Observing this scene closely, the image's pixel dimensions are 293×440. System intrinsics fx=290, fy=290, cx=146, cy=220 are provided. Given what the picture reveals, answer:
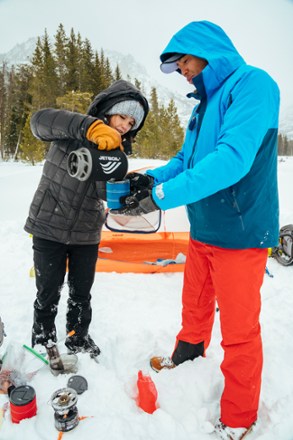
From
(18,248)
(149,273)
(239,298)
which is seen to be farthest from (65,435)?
(18,248)

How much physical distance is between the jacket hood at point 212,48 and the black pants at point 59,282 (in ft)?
4.57

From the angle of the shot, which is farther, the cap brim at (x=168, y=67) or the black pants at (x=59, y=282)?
the black pants at (x=59, y=282)

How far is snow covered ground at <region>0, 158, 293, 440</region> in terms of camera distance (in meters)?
1.59

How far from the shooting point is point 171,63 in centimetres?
171

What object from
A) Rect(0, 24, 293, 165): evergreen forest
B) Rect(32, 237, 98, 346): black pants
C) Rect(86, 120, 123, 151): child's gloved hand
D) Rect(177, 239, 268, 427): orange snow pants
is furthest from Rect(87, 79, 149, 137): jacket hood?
Rect(0, 24, 293, 165): evergreen forest

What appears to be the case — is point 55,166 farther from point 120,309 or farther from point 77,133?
point 120,309

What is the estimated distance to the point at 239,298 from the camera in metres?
1.60

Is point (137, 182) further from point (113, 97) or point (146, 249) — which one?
point (146, 249)

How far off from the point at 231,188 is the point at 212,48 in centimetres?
73

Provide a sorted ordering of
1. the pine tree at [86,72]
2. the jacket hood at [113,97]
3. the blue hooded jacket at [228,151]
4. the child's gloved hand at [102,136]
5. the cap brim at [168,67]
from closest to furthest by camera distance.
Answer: the blue hooded jacket at [228,151] < the child's gloved hand at [102,136] < the cap brim at [168,67] < the jacket hood at [113,97] < the pine tree at [86,72]

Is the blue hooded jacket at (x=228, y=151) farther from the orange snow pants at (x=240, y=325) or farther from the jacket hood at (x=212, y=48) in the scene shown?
the orange snow pants at (x=240, y=325)

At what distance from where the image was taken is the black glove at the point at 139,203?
1526 mm

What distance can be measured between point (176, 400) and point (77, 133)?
178 cm

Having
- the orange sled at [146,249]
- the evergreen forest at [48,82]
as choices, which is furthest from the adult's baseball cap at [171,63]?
the evergreen forest at [48,82]
